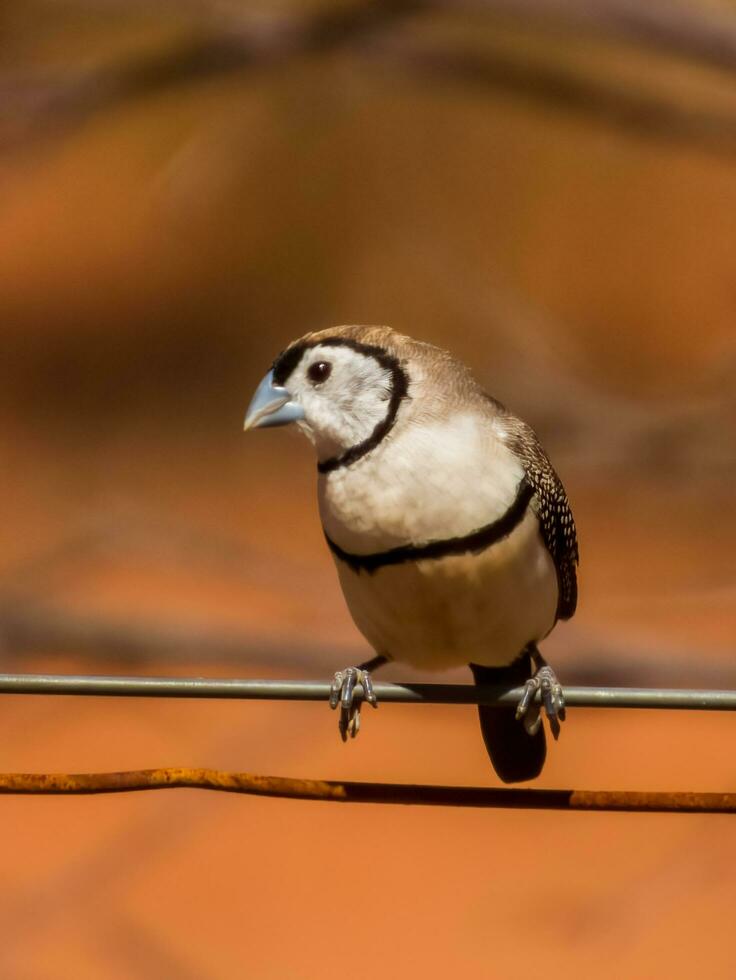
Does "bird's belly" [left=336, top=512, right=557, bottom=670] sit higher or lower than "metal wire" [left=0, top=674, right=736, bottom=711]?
higher

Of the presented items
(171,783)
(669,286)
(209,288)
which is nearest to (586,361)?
(669,286)

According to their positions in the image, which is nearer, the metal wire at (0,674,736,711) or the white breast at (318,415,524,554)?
the metal wire at (0,674,736,711)

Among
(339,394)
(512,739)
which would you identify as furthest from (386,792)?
(512,739)

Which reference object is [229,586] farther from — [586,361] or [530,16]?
[530,16]

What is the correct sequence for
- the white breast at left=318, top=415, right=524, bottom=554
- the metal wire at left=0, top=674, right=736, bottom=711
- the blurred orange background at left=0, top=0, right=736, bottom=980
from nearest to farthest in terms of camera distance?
the metal wire at left=0, top=674, right=736, bottom=711, the white breast at left=318, top=415, right=524, bottom=554, the blurred orange background at left=0, top=0, right=736, bottom=980

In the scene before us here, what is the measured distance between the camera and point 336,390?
249 cm

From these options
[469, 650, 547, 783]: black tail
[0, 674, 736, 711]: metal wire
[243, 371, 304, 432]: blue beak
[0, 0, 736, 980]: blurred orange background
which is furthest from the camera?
[0, 0, 736, 980]: blurred orange background

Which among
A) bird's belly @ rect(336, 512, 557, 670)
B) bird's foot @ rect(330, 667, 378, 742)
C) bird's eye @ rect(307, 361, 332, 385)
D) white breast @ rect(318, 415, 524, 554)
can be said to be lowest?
bird's foot @ rect(330, 667, 378, 742)

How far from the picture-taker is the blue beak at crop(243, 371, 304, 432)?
2.49m

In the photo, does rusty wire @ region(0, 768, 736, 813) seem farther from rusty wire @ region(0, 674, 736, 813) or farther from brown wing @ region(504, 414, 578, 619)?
brown wing @ region(504, 414, 578, 619)

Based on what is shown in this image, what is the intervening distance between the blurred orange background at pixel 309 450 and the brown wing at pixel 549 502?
41.0 inches

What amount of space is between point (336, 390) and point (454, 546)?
324 mm

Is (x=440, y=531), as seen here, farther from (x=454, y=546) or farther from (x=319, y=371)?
(x=319, y=371)

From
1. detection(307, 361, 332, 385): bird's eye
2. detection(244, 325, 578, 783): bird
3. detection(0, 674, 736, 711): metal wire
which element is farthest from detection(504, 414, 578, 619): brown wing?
detection(0, 674, 736, 711): metal wire
